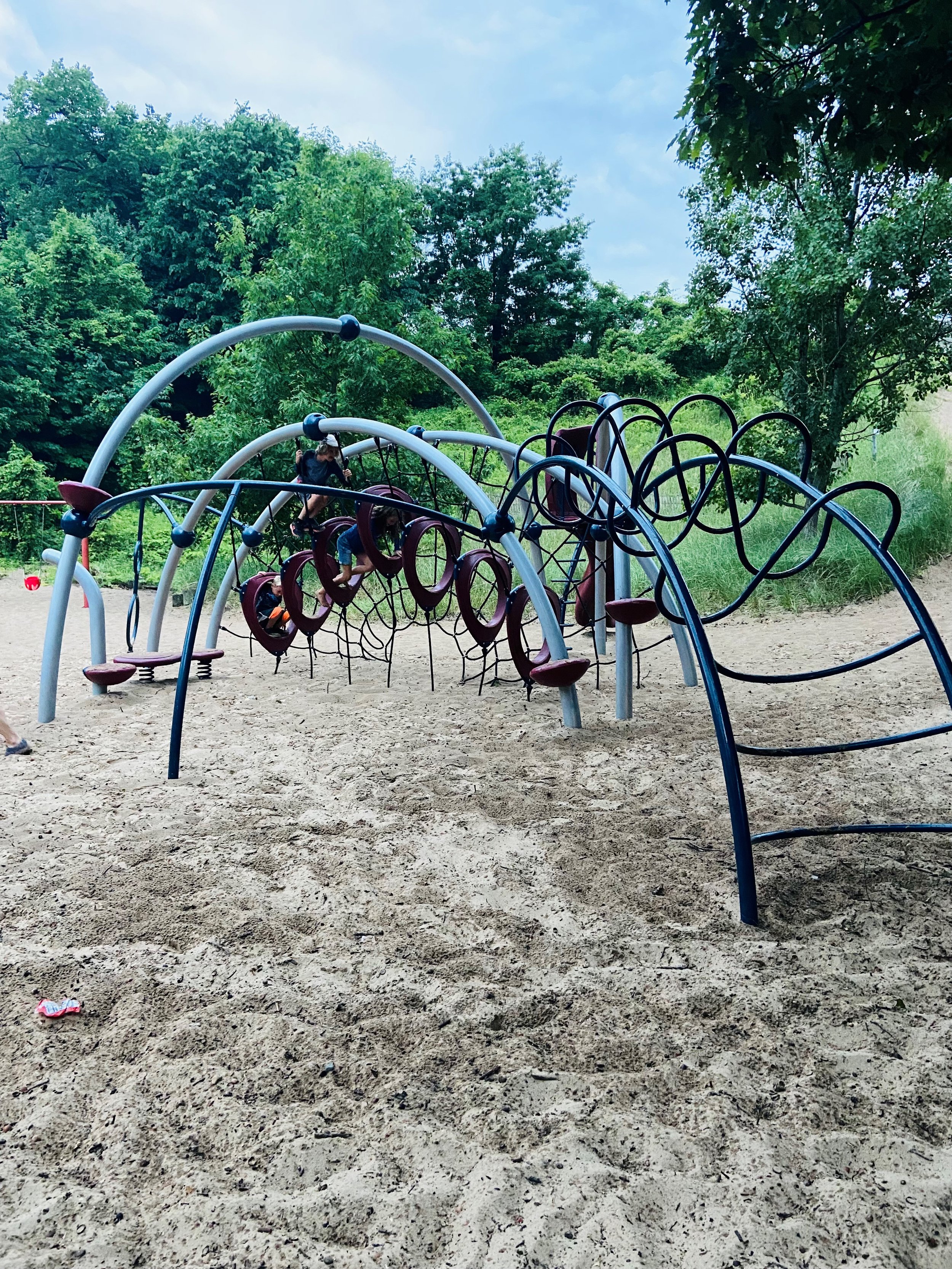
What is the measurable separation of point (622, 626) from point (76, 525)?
316 cm

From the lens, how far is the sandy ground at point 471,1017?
1.41m

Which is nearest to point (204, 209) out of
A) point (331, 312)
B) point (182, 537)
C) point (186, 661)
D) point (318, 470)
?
point (331, 312)

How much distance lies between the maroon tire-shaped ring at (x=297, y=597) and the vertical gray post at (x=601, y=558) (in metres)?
1.79

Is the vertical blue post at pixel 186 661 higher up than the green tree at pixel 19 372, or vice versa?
the green tree at pixel 19 372

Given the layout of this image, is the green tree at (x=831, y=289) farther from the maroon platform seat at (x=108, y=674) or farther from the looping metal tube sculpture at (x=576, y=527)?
the maroon platform seat at (x=108, y=674)

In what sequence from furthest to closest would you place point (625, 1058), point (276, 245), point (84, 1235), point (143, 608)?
point (276, 245), point (143, 608), point (625, 1058), point (84, 1235)

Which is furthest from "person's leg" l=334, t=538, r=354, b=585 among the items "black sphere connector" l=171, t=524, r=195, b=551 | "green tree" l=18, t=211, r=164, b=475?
"green tree" l=18, t=211, r=164, b=475

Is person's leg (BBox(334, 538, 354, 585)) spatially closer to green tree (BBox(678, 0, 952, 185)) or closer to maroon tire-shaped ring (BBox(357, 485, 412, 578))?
maroon tire-shaped ring (BBox(357, 485, 412, 578))

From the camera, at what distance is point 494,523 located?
163 inches

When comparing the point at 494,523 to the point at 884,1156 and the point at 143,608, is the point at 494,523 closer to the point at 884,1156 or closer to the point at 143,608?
the point at 884,1156

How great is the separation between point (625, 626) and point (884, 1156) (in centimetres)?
300

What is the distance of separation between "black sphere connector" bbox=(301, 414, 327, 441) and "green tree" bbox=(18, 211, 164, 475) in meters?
16.0

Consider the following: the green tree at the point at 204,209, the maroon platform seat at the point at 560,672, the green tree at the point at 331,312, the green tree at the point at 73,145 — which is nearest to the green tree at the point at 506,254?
the green tree at the point at 204,209

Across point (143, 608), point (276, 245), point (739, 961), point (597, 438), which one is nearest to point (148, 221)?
point (276, 245)
